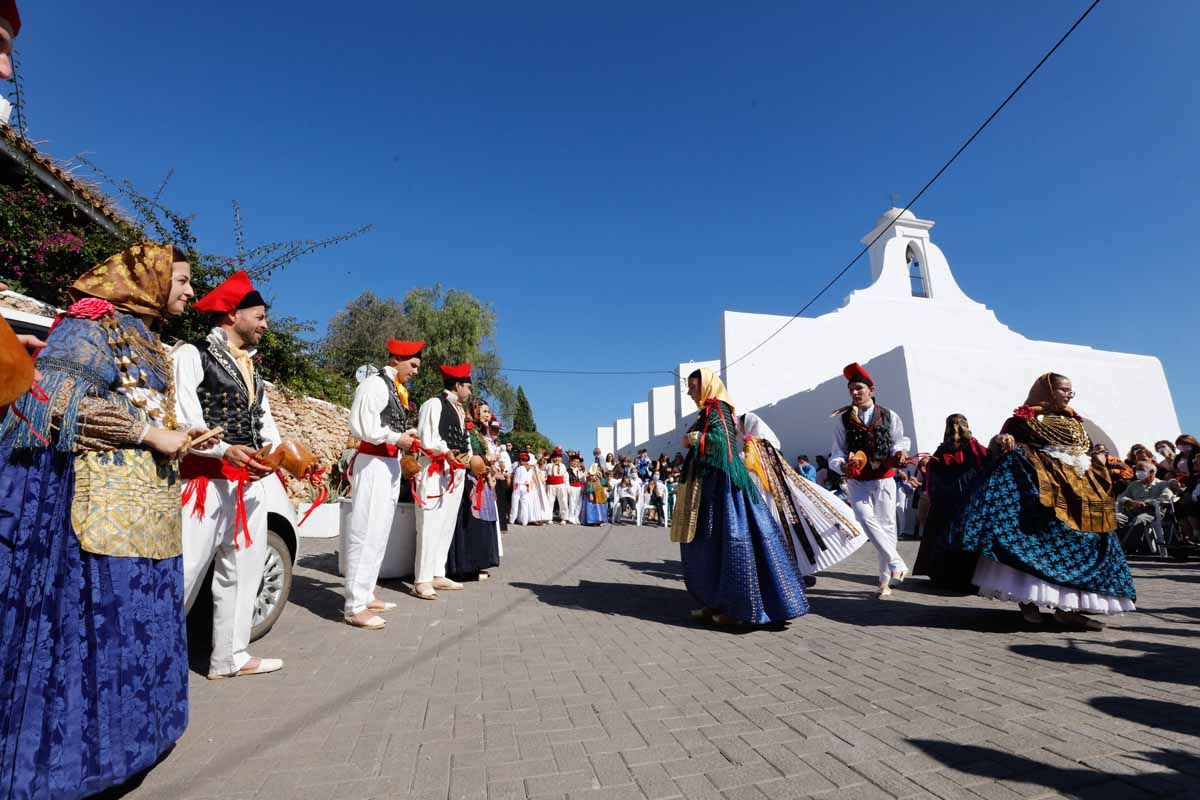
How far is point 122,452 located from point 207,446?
420 mm

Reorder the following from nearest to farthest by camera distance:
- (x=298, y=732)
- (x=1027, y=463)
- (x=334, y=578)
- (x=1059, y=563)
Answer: (x=298, y=732) < (x=1059, y=563) < (x=1027, y=463) < (x=334, y=578)

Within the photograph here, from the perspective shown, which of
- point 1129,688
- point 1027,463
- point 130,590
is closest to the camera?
point 130,590

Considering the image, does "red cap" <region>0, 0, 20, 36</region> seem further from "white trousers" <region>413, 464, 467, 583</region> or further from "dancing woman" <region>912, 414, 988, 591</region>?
"dancing woman" <region>912, 414, 988, 591</region>

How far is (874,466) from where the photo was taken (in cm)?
550

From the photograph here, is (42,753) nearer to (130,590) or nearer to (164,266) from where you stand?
(130,590)

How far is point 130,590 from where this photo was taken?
6.47 ft

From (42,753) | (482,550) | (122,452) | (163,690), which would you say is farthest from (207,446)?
(482,550)

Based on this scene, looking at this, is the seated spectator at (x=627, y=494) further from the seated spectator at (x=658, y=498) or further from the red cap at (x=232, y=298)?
the red cap at (x=232, y=298)

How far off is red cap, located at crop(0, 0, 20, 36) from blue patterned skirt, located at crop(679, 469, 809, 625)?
412cm

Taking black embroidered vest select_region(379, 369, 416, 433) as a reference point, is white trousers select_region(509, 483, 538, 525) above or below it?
below

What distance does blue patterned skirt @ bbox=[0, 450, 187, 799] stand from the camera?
1704 mm

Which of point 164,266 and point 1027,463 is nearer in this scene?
point 164,266

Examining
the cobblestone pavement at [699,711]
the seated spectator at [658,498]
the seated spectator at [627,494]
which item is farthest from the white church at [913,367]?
the cobblestone pavement at [699,711]

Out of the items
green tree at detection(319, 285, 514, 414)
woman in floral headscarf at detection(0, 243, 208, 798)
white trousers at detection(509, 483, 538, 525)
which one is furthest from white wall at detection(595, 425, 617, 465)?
woman in floral headscarf at detection(0, 243, 208, 798)
